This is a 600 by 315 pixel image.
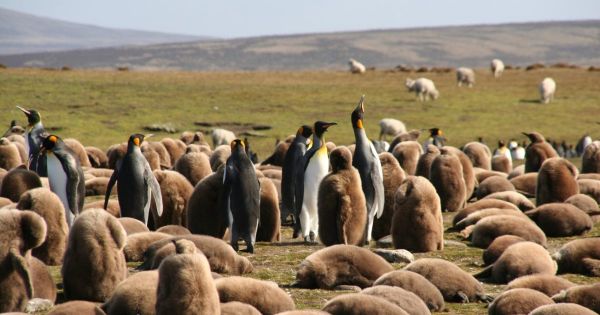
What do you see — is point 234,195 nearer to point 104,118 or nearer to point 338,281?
point 338,281

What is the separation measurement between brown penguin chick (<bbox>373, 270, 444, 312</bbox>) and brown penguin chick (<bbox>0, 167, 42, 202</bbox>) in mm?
5346

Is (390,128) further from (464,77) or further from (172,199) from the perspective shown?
(172,199)

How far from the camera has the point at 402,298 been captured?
638 cm

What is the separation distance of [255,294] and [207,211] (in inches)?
166

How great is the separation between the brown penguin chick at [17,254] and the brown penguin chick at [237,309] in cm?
139

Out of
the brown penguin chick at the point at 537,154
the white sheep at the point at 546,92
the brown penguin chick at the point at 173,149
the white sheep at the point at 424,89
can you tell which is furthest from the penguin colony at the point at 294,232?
the white sheep at the point at 546,92

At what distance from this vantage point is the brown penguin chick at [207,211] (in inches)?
411

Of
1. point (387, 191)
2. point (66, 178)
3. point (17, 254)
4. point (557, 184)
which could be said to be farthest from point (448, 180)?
point (17, 254)

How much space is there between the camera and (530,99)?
39.0 m

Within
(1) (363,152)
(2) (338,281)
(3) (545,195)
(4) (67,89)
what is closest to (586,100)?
(4) (67,89)

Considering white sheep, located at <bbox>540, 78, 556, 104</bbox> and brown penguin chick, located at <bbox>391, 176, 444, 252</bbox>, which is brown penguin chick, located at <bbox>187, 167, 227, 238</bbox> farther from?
white sheep, located at <bbox>540, 78, 556, 104</bbox>

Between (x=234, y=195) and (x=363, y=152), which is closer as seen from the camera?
(x=234, y=195)

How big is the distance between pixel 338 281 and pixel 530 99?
3259 centimetres

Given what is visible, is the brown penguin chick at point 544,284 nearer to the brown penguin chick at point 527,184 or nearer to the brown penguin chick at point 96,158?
the brown penguin chick at point 527,184
